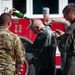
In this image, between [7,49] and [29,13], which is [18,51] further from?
[29,13]

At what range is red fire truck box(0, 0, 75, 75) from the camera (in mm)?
7742

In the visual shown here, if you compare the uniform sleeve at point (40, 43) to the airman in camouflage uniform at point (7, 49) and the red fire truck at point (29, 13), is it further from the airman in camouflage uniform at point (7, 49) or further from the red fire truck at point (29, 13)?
the red fire truck at point (29, 13)

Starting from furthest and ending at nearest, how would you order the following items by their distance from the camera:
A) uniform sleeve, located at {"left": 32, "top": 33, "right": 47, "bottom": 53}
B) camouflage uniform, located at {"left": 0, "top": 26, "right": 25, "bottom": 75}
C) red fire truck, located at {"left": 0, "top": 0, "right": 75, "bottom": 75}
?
1. red fire truck, located at {"left": 0, "top": 0, "right": 75, "bottom": 75}
2. uniform sleeve, located at {"left": 32, "top": 33, "right": 47, "bottom": 53}
3. camouflage uniform, located at {"left": 0, "top": 26, "right": 25, "bottom": 75}

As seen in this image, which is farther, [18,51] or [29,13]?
[29,13]

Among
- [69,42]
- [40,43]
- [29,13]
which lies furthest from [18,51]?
[29,13]

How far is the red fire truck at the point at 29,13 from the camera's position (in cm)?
774

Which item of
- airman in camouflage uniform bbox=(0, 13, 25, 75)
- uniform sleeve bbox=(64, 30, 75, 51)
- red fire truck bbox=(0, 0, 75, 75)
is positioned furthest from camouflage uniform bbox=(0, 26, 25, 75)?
red fire truck bbox=(0, 0, 75, 75)

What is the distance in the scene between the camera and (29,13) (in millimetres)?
7926

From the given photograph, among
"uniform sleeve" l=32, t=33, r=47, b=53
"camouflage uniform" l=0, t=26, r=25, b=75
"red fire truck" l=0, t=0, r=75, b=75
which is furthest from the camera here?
"red fire truck" l=0, t=0, r=75, b=75

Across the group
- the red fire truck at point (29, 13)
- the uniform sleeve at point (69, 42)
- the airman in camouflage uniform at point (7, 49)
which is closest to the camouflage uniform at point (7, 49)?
the airman in camouflage uniform at point (7, 49)

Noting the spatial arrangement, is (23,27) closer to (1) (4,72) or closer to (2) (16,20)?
(2) (16,20)

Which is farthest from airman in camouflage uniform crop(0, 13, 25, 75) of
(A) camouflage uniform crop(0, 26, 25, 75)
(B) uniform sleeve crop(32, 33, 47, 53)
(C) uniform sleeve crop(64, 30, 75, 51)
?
(B) uniform sleeve crop(32, 33, 47, 53)

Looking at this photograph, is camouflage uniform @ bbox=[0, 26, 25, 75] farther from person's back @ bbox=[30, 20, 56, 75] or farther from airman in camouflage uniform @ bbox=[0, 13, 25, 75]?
person's back @ bbox=[30, 20, 56, 75]

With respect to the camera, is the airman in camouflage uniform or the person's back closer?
the airman in camouflage uniform
